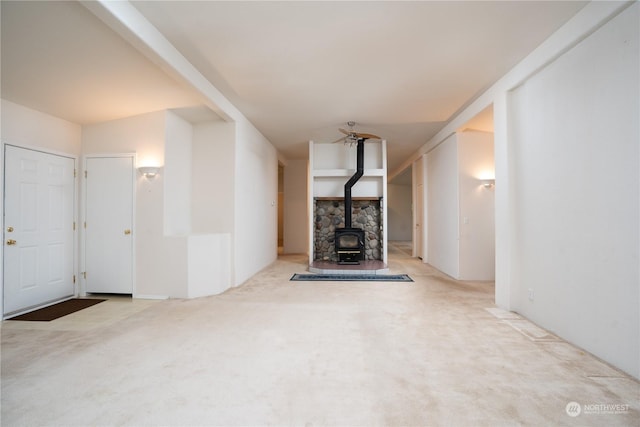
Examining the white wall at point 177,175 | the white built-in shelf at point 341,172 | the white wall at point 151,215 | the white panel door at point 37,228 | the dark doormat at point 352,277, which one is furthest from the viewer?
the white built-in shelf at point 341,172

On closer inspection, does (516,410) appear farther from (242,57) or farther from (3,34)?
(3,34)

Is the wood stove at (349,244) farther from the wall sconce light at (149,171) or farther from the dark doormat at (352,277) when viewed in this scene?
the wall sconce light at (149,171)

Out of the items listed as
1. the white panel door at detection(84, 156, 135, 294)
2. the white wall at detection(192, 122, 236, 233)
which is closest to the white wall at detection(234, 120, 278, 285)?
the white wall at detection(192, 122, 236, 233)

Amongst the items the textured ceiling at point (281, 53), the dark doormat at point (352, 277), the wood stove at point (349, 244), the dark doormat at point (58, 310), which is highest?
the textured ceiling at point (281, 53)

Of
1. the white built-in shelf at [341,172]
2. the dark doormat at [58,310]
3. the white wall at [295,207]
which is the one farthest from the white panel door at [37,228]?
the white wall at [295,207]

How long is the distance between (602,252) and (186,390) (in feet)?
10.8

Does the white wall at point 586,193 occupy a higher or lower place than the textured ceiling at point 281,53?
lower

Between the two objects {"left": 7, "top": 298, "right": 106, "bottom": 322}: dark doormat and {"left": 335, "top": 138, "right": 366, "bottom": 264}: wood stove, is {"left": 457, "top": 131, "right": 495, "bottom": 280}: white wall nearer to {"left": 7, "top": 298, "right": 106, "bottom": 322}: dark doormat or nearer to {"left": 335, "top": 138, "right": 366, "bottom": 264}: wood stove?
{"left": 335, "top": 138, "right": 366, "bottom": 264}: wood stove

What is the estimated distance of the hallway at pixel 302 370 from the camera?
1.69 m

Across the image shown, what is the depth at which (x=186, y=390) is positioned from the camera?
1917mm

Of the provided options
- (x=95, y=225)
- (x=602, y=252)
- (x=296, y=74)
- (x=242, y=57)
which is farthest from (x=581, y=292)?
(x=95, y=225)

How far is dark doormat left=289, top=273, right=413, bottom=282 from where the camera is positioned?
5.25 meters

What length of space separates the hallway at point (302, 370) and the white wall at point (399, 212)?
412 inches

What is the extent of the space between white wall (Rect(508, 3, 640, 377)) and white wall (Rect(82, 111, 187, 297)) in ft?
14.4
